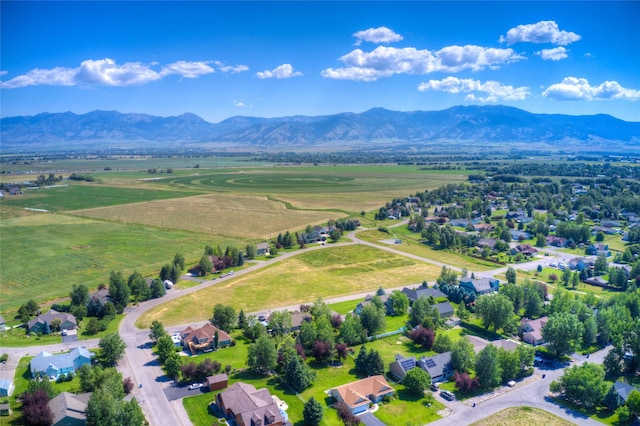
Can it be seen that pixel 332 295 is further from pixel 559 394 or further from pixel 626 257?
pixel 626 257

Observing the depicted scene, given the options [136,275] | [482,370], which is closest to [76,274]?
[136,275]

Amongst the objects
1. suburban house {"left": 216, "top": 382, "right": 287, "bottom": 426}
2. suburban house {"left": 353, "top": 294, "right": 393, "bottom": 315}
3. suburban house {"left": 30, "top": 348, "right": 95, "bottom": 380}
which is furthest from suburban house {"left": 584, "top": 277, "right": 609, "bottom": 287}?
suburban house {"left": 30, "top": 348, "right": 95, "bottom": 380}

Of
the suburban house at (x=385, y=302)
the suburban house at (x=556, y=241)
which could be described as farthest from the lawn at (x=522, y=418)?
the suburban house at (x=556, y=241)

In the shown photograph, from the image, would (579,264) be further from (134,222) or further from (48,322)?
(134,222)

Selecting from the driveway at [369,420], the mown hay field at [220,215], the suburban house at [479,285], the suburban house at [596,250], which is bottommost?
the driveway at [369,420]

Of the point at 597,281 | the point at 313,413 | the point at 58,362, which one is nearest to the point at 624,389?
the point at 313,413

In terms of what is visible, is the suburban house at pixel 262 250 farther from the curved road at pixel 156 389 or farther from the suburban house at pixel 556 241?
the suburban house at pixel 556 241
